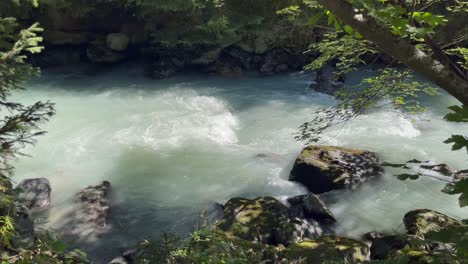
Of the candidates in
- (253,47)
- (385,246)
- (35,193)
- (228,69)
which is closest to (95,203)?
(35,193)

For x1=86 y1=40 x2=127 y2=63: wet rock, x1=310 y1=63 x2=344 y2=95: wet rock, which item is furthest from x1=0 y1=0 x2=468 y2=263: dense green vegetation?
x1=310 y1=63 x2=344 y2=95: wet rock

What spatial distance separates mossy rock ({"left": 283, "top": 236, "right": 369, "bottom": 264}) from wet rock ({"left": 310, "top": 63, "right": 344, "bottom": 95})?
7.63 meters

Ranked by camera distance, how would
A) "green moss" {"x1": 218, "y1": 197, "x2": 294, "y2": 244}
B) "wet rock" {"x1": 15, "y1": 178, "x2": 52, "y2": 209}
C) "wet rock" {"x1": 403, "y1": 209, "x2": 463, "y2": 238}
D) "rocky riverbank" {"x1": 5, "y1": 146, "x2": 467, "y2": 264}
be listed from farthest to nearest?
"wet rock" {"x1": 15, "y1": 178, "x2": 52, "y2": 209} < "green moss" {"x1": 218, "y1": 197, "x2": 294, "y2": 244} < "wet rock" {"x1": 403, "y1": 209, "x2": 463, "y2": 238} < "rocky riverbank" {"x1": 5, "y1": 146, "x2": 467, "y2": 264}

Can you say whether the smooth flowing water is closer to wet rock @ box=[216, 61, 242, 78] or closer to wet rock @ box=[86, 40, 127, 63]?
wet rock @ box=[216, 61, 242, 78]

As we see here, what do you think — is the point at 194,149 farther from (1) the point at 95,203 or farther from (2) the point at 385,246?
(2) the point at 385,246

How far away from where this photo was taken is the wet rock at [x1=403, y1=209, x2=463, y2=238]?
5.43 meters

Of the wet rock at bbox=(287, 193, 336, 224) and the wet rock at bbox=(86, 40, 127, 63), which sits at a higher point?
the wet rock at bbox=(86, 40, 127, 63)

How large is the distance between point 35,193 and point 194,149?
3394 mm

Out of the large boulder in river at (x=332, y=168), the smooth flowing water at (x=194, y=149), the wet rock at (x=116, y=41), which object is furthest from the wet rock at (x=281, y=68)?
the large boulder in river at (x=332, y=168)

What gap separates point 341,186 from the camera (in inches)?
293

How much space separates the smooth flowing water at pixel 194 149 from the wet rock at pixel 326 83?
1.42ft

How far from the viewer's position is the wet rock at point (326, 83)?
12.5 meters

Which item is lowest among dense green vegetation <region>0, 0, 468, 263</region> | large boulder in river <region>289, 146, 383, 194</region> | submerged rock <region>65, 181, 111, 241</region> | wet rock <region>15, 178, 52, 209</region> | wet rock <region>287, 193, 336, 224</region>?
submerged rock <region>65, 181, 111, 241</region>

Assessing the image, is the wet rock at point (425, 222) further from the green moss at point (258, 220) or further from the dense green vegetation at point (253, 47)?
the green moss at point (258, 220)
